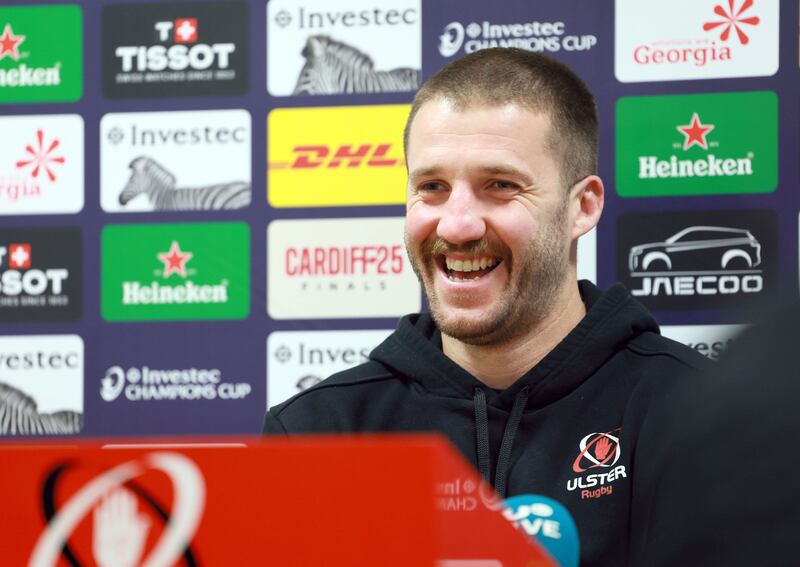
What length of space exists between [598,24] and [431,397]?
0.80 meters

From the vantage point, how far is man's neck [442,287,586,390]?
170cm

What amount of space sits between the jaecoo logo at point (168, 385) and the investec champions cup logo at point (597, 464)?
0.78m

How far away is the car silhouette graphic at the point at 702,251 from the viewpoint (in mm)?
1960

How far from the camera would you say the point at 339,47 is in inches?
82.7

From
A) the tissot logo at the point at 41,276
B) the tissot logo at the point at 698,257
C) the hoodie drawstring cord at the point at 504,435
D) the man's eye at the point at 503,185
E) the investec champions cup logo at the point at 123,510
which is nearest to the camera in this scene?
the investec champions cup logo at the point at 123,510

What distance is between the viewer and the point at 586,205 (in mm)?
1774

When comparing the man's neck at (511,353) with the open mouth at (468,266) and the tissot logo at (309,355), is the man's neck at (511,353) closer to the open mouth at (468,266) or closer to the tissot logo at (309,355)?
the open mouth at (468,266)

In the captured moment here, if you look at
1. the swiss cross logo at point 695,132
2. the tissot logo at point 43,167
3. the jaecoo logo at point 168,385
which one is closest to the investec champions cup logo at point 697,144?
the swiss cross logo at point 695,132

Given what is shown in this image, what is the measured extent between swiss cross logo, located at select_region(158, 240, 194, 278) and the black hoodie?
0.49 metres

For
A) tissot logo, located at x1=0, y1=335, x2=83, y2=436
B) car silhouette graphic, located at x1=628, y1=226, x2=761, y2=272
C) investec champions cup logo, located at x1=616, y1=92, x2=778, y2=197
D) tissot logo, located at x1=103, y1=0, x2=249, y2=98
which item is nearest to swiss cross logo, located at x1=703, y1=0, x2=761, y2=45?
investec champions cup logo, located at x1=616, y1=92, x2=778, y2=197

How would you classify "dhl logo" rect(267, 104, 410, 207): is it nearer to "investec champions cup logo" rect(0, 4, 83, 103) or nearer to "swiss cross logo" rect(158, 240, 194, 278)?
"swiss cross logo" rect(158, 240, 194, 278)

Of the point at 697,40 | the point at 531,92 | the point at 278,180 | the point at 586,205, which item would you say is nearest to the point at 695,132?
the point at 697,40

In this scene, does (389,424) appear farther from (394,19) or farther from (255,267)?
(394,19)

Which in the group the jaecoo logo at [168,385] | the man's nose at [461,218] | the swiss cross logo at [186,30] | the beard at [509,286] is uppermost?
the swiss cross logo at [186,30]
